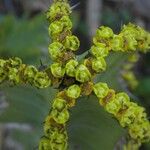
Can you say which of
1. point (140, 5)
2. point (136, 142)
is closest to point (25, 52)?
point (140, 5)

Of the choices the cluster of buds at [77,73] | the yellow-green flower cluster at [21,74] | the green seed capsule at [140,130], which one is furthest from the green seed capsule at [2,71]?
the green seed capsule at [140,130]

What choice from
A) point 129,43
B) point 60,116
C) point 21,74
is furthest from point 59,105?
point 129,43

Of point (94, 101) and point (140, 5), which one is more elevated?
point (140, 5)

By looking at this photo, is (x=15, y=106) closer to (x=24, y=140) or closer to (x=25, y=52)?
(x=24, y=140)

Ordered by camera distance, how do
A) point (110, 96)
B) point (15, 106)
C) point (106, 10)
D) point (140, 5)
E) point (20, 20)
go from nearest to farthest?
point (110, 96) < point (15, 106) < point (20, 20) < point (106, 10) < point (140, 5)

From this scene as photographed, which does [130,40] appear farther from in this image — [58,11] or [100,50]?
[58,11]

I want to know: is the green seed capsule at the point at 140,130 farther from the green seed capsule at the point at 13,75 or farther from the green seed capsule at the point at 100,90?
the green seed capsule at the point at 13,75

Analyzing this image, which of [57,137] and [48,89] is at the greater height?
[48,89]

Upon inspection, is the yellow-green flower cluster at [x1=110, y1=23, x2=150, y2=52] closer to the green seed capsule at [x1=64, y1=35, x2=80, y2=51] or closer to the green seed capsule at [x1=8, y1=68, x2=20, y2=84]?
the green seed capsule at [x1=64, y1=35, x2=80, y2=51]
